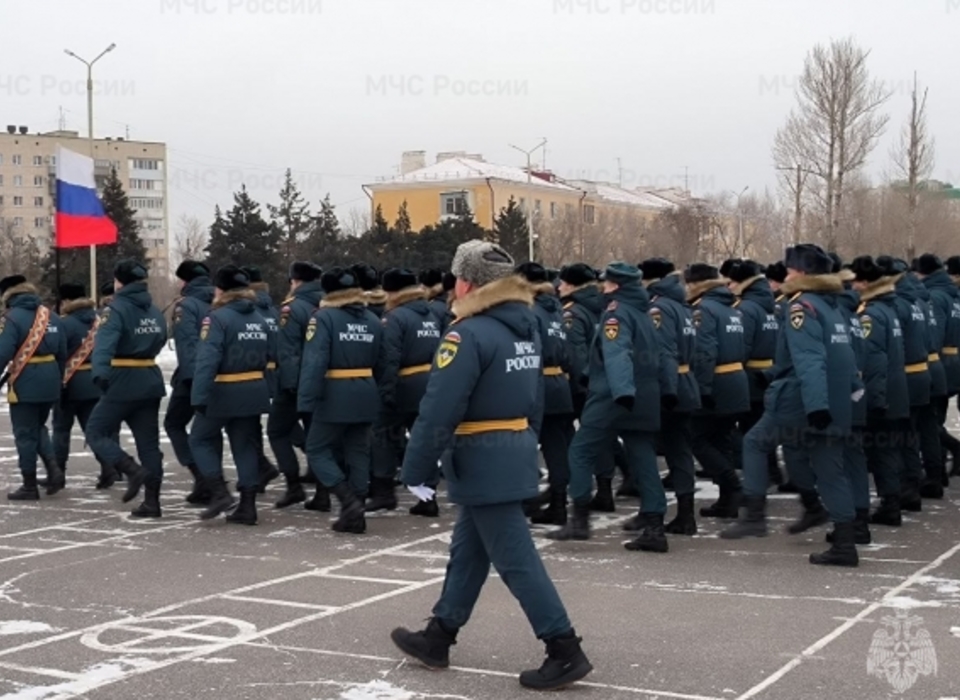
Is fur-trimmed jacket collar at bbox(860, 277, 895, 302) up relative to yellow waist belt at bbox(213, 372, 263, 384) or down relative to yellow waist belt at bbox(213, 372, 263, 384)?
up

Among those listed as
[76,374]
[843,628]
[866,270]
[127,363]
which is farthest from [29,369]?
[843,628]

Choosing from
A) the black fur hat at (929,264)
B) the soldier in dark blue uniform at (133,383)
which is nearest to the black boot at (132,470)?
the soldier in dark blue uniform at (133,383)

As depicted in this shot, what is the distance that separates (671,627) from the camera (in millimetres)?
7172

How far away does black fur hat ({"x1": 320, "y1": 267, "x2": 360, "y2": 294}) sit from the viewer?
422 inches

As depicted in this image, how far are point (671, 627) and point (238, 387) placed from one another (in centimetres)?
470

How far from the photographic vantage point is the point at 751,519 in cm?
941

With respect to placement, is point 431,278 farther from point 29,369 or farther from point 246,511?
point 29,369

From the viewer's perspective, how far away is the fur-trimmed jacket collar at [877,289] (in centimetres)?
1027

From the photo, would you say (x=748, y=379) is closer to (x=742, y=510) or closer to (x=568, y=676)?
(x=742, y=510)

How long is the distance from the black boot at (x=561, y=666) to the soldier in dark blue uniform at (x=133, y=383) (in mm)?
5895

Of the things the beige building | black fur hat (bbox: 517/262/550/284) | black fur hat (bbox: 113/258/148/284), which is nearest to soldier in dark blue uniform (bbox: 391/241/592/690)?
black fur hat (bbox: 517/262/550/284)

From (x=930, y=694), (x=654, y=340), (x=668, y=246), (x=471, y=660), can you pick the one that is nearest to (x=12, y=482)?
(x=654, y=340)

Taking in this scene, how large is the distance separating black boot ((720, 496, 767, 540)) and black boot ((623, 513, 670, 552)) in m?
0.54

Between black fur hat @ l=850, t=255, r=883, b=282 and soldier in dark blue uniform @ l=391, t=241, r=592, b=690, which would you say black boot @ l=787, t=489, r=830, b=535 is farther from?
soldier in dark blue uniform @ l=391, t=241, r=592, b=690
